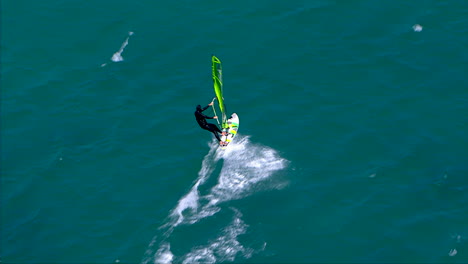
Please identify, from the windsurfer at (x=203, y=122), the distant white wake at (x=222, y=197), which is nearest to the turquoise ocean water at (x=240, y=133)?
the distant white wake at (x=222, y=197)

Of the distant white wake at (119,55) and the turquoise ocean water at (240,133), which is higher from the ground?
the distant white wake at (119,55)

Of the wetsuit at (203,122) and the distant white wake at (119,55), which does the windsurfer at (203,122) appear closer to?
the wetsuit at (203,122)

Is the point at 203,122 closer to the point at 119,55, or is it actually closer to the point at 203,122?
the point at 203,122

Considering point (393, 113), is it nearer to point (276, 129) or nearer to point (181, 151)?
point (276, 129)

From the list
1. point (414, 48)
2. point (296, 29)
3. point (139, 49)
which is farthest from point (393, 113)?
point (139, 49)

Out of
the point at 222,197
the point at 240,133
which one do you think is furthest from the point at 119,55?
the point at 222,197

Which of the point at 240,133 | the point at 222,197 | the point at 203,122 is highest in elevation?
the point at 203,122

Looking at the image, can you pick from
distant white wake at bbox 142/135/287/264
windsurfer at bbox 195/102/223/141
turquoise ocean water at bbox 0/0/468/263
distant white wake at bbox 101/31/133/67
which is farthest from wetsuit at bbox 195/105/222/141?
distant white wake at bbox 101/31/133/67

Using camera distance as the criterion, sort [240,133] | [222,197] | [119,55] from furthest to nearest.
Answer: [119,55] < [240,133] < [222,197]
